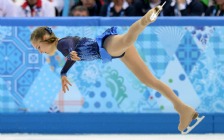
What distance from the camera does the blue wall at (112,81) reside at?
8.74 m

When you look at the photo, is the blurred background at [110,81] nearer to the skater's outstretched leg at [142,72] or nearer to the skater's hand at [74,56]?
the skater's outstretched leg at [142,72]

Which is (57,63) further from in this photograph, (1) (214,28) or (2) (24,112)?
(1) (214,28)

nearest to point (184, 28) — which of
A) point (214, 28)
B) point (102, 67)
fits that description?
point (214, 28)

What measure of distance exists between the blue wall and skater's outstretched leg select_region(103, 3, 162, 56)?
202 cm

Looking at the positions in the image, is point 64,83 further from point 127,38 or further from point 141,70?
point 127,38

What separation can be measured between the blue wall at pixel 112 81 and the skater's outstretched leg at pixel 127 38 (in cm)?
202

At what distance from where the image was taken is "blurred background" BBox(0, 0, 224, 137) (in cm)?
874

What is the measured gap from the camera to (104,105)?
878 cm

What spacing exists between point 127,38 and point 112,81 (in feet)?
7.81

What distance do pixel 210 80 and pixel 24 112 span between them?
2.11 meters

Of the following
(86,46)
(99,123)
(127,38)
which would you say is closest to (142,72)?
(86,46)

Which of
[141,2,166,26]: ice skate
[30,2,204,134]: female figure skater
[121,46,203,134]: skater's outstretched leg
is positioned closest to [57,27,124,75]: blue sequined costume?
[30,2,204,134]: female figure skater

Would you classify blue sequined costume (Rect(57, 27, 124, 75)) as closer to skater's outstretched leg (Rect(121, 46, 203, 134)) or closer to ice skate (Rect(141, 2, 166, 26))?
skater's outstretched leg (Rect(121, 46, 203, 134))
